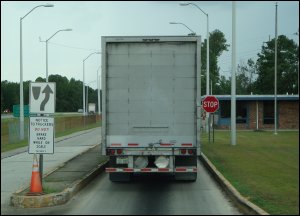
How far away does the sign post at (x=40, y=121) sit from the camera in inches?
451

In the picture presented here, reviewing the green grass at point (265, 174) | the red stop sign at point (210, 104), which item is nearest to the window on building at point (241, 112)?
the red stop sign at point (210, 104)

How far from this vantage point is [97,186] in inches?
534

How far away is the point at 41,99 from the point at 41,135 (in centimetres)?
79

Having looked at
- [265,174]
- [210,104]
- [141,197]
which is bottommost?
[141,197]

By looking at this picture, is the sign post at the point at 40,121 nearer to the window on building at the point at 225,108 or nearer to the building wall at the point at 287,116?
the building wall at the point at 287,116

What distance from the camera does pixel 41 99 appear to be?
1153 centimetres

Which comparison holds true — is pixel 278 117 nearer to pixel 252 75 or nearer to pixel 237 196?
pixel 237 196

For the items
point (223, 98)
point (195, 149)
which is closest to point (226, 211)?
point (195, 149)

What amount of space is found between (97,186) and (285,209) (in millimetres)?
5714

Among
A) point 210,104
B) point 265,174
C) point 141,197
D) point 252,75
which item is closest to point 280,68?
point 252,75

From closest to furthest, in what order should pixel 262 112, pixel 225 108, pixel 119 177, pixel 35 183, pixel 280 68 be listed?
1. pixel 35 183
2. pixel 119 177
3. pixel 262 112
4. pixel 225 108
5. pixel 280 68

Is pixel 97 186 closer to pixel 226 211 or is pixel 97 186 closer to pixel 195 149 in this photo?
pixel 195 149

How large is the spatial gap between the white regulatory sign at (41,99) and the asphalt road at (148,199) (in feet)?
6.78

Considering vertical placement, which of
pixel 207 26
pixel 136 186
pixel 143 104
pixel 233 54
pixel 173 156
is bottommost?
pixel 136 186
